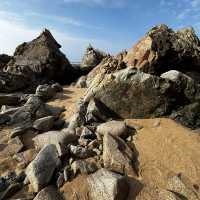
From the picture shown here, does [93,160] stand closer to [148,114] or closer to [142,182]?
[142,182]

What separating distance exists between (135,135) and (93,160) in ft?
4.72

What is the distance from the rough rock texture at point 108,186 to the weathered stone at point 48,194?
0.65m

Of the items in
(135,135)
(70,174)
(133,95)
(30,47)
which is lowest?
(70,174)

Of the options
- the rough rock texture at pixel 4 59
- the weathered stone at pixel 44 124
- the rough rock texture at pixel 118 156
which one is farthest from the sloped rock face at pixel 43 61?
the rough rock texture at pixel 118 156

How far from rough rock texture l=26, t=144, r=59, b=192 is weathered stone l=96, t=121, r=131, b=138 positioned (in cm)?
137

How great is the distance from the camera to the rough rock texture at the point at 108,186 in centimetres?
562

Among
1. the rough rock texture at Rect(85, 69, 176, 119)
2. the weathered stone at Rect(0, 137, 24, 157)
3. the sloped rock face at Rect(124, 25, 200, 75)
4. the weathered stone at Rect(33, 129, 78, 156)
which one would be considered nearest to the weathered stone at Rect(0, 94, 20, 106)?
the weathered stone at Rect(0, 137, 24, 157)

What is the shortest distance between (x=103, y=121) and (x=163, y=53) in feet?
14.8

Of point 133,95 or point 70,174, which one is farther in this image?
point 133,95

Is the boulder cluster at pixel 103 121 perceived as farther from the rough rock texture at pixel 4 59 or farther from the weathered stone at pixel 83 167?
the rough rock texture at pixel 4 59

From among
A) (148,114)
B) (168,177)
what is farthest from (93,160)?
(148,114)

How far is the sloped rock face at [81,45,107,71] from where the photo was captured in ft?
67.0

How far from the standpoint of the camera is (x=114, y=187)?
223 inches

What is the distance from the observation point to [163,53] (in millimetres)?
11500
